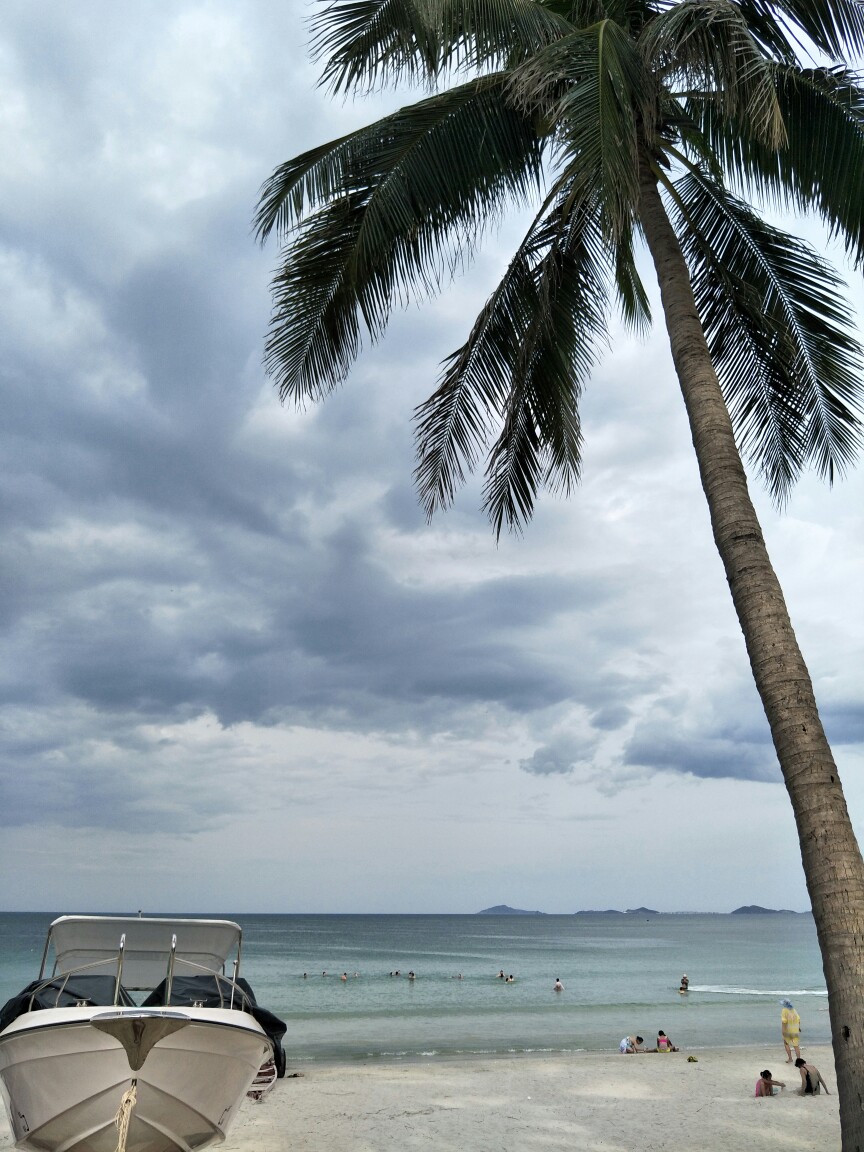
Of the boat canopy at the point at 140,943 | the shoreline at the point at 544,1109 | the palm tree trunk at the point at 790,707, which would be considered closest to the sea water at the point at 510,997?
the shoreline at the point at 544,1109

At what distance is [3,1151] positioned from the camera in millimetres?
11578

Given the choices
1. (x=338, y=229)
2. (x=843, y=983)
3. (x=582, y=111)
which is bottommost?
(x=843, y=983)

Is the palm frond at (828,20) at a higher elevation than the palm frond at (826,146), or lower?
higher

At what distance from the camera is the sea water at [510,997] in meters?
26.4

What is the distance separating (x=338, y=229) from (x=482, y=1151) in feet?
33.8

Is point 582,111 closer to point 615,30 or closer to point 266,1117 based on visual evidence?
point 615,30

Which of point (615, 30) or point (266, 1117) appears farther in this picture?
point (266, 1117)

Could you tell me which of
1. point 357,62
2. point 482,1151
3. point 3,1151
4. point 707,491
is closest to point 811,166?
point 707,491

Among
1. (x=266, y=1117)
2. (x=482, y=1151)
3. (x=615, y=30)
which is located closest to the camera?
(x=615, y=30)

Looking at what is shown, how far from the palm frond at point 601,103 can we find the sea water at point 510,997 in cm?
2052

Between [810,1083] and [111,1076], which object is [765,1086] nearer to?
[810,1083]

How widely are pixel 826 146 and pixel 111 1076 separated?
8799mm

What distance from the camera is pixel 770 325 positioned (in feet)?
29.2

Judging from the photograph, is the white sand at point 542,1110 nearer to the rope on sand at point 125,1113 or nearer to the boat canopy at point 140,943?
the boat canopy at point 140,943
